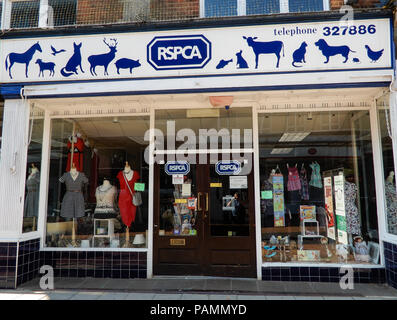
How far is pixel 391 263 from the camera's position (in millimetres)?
4672

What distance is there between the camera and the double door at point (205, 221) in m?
5.23

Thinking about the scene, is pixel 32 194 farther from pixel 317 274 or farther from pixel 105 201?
pixel 317 274

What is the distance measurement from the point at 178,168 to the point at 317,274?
2.97m

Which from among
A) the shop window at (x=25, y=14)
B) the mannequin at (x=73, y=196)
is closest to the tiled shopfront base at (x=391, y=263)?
the mannequin at (x=73, y=196)

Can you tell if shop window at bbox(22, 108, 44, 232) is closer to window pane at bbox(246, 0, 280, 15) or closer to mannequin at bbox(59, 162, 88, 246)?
mannequin at bbox(59, 162, 88, 246)

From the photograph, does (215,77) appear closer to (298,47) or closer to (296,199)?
(298,47)

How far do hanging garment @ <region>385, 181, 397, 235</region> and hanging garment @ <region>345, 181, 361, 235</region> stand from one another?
0.50m

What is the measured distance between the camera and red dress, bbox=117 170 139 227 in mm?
5590

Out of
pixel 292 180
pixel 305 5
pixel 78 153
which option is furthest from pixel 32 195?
pixel 305 5

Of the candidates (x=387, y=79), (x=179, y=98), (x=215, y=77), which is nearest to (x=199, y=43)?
(x=215, y=77)

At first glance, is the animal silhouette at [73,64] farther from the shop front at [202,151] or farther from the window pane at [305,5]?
the window pane at [305,5]

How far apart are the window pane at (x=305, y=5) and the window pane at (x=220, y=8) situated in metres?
1.01

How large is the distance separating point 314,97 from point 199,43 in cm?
217

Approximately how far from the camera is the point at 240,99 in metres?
5.32
